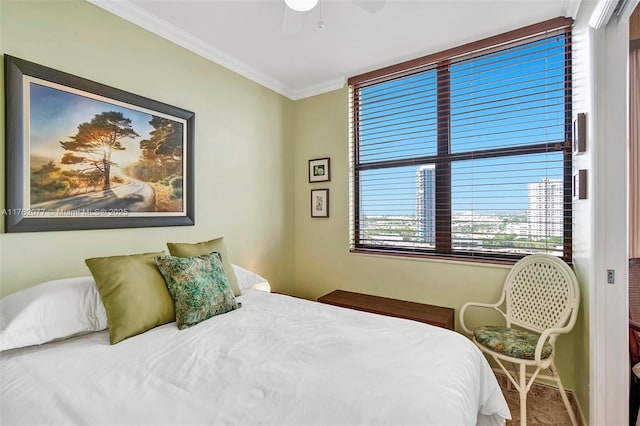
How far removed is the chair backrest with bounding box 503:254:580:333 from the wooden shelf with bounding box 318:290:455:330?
0.47 meters

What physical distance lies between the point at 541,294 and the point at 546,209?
0.63 m

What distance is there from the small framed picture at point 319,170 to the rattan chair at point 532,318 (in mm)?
1911

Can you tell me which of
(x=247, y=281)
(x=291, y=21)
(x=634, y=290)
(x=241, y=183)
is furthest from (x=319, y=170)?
(x=634, y=290)

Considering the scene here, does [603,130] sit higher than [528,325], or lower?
higher

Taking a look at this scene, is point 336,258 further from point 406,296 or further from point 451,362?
point 451,362

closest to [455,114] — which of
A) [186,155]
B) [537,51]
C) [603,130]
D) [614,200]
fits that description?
[537,51]

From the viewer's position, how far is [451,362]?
1.24 m

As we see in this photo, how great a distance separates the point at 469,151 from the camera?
2578 mm

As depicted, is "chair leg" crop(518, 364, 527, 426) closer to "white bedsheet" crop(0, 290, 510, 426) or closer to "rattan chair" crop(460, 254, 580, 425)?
"rattan chair" crop(460, 254, 580, 425)

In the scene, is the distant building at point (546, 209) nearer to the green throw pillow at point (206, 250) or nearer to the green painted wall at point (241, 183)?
the green painted wall at point (241, 183)

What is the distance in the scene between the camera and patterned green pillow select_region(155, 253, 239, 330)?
1.65 m

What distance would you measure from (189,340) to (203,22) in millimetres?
2193

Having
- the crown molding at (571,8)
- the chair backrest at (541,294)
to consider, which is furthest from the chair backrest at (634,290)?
the crown molding at (571,8)

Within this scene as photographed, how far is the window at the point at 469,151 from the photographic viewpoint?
2.24 metres
